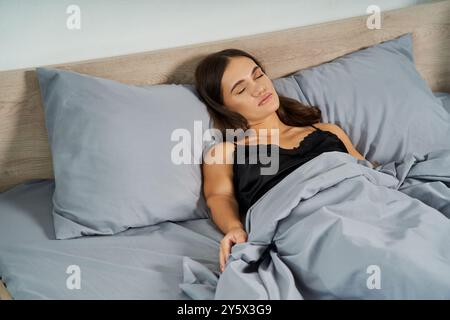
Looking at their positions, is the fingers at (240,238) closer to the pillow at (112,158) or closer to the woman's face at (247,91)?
the pillow at (112,158)

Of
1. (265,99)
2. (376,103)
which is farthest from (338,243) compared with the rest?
(376,103)

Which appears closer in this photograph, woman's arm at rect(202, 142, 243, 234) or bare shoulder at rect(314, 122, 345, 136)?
woman's arm at rect(202, 142, 243, 234)

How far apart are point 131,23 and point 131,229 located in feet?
1.95

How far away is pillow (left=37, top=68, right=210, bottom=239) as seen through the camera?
122cm

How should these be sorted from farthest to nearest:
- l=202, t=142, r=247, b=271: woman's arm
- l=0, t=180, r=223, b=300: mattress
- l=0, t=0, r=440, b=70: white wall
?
l=0, t=0, r=440, b=70: white wall, l=202, t=142, r=247, b=271: woman's arm, l=0, t=180, r=223, b=300: mattress

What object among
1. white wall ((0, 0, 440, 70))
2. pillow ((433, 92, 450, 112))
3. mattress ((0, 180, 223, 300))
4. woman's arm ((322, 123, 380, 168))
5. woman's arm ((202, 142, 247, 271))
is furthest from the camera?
pillow ((433, 92, 450, 112))

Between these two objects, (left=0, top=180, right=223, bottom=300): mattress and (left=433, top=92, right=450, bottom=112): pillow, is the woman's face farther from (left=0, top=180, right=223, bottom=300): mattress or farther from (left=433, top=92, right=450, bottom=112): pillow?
(left=433, top=92, right=450, bottom=112): pillow

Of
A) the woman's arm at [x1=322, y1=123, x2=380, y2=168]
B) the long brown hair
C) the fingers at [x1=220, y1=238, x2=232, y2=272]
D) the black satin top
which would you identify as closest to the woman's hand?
the fingers at [x1=220, y1=238, x2=232, y2=272]

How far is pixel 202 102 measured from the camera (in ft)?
4.67

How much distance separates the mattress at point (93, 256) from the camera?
1.04 meters

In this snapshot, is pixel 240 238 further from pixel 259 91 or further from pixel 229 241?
pixel 259 91

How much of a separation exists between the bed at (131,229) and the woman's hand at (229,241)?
3 centimetres

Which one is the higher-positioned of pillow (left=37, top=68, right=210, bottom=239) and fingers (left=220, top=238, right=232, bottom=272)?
pillow (left=37, top=68, right=210, bottom=239)
